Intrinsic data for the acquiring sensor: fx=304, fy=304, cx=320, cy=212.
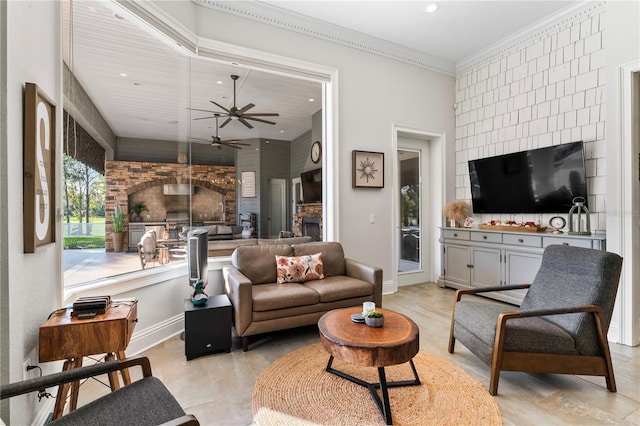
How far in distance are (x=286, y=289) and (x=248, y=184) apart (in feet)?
20.1

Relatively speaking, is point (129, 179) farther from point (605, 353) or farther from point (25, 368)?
point (605, 353)

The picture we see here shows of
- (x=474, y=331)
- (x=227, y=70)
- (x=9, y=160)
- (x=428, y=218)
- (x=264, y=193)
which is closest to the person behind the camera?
(x=9, y=160)

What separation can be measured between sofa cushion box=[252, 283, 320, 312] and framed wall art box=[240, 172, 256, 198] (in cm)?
582

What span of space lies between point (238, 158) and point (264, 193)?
125cm

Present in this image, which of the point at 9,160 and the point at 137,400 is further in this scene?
the point at 9,160

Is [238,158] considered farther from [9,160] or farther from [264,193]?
[9,160]

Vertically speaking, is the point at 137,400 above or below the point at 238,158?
below

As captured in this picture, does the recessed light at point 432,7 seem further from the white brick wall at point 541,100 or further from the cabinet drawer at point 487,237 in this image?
the cabinet drawer at point 487,237

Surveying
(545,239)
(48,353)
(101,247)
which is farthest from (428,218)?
(48,353)

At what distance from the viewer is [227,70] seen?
447 cm

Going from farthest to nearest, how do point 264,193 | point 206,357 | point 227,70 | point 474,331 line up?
point 264,193
point 227,70
point 206,357
point 474,331

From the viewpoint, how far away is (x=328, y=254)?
3.60 meters

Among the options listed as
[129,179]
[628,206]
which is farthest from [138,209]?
[628,206]

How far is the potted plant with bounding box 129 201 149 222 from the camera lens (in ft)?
11.1
